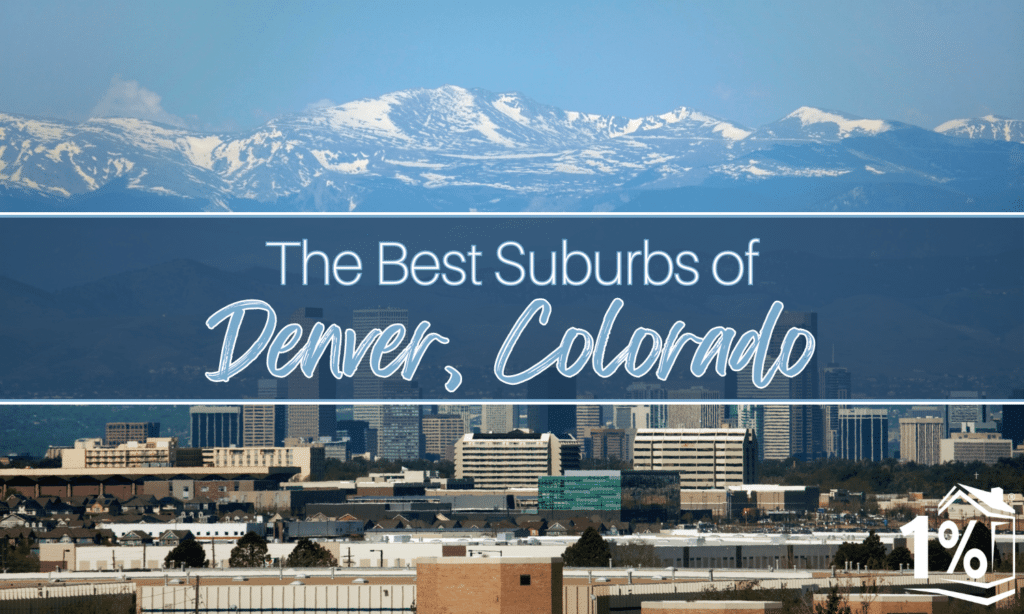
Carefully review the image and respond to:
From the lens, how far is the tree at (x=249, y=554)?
6962cm

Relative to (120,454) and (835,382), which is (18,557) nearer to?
(835,382)

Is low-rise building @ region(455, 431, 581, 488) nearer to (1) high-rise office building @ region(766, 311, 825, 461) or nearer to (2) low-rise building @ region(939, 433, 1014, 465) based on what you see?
(1) high-rise office building @ region(766, 311, 825, 461)

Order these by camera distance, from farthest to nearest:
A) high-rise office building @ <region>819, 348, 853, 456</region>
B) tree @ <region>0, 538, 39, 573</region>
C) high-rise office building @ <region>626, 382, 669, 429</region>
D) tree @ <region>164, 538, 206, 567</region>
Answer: high-rise office building @ <region>626, 382, 669, 429</region> → high-rise office building @ <region>819, 348, 853, 456</region> → tree @ <region>164, 538, 206, 567</region> → tree @ <region>0, 538, 39, 573</region>

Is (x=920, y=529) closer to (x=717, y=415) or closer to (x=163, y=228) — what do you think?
(x=163, y=228)

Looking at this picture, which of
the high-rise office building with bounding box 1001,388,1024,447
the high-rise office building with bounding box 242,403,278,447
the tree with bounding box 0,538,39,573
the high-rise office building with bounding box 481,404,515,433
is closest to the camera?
the tree with bounding box 0,538,39,573

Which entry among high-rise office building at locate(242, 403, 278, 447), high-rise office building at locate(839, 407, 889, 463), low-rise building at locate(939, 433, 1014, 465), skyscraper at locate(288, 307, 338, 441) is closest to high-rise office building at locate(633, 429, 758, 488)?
high-rise office building at locate(839, 407, 889, 463)

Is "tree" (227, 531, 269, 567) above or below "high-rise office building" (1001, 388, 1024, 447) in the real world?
below

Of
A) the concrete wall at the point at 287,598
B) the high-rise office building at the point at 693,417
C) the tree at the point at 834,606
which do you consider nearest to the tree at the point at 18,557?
the concrete wall at the point at 287,598

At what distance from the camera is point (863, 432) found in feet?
532

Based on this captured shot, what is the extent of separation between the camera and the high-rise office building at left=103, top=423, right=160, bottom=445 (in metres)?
161

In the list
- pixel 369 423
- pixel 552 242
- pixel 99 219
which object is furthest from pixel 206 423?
pixel 552 242

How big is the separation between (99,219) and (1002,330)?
51693 mm

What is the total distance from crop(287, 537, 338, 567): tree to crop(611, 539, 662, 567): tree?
391 inches

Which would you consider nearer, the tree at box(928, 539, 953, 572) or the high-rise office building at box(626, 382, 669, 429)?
the tree at box(928, 539, 953, 572)
